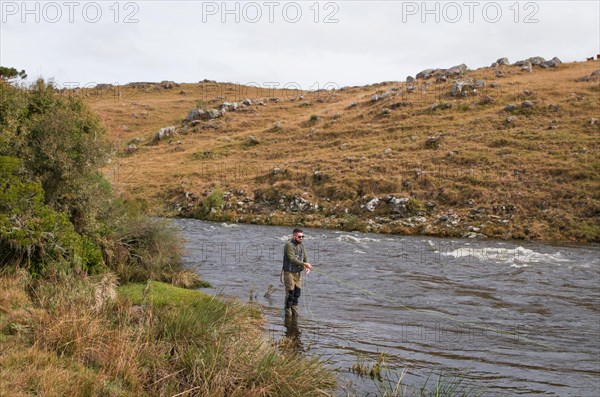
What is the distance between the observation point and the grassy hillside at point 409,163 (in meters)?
34.2

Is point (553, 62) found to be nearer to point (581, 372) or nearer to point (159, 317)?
point (581, 372)

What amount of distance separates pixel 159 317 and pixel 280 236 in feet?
70.5

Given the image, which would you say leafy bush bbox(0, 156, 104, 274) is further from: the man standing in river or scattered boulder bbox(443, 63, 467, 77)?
scattered boulder bbox(443, 63, 467, 77)

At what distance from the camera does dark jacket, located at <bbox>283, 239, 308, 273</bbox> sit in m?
15.3

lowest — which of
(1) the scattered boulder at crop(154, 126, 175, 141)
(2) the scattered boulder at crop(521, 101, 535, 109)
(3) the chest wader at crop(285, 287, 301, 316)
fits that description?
(3) the chest wader at crop(285, 287, 301, 316)

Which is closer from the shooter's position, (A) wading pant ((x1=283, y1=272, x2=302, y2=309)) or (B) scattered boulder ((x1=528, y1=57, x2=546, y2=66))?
(A) wading pant ((x1=283, y1=272, x2=302, y2=309))

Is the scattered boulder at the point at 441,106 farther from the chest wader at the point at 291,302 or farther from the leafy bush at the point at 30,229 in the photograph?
the leafy bush at the point at 30,229

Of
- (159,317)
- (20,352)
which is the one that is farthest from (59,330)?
(159,317)

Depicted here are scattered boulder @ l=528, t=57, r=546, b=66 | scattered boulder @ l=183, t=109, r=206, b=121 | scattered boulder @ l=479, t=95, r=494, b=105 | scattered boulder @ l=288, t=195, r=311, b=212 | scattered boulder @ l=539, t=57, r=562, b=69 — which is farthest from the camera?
scattered boulder @ l=183, t=109, r=206, b=121

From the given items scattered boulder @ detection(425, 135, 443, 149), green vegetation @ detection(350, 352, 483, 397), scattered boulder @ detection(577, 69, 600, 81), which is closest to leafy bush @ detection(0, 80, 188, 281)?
green vegetation @ detection(350, 352, 483, 397)

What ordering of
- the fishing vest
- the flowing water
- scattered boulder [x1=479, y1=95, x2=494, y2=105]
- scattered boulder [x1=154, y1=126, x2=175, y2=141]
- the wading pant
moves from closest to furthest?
the flowing water, the wading pant, the fishing vest, scattered boulder [x1=479, y1=95, x2=494, y2=105], scattered boulder [x1=154, y1=126, x2=175, y2=141]

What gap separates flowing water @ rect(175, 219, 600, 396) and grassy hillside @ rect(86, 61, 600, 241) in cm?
484

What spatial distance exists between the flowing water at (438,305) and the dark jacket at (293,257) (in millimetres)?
1298

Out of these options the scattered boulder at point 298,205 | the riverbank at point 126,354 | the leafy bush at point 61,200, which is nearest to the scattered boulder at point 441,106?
the scattered boulder at point 298,205
